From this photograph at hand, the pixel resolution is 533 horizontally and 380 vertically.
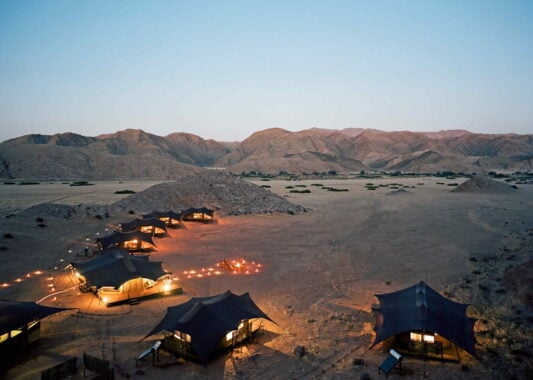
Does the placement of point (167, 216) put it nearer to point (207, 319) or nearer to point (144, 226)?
point (144, 226)

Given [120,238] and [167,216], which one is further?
[167,216]

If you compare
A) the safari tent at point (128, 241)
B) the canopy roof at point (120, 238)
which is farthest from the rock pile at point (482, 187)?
the canopy roof at point (120, 238)

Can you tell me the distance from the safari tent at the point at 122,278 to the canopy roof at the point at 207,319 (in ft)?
13.8

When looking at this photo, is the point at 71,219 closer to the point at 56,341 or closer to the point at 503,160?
the point at 56,341

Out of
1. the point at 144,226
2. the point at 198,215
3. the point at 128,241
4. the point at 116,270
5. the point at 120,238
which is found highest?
the point at 116,270

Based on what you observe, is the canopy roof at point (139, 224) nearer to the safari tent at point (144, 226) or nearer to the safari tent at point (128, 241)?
the safari tent at point (144, 226)

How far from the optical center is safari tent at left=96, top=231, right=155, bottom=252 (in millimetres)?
23547

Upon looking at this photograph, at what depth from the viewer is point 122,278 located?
16125 millimetres

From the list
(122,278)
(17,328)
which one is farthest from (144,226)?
(17,328)

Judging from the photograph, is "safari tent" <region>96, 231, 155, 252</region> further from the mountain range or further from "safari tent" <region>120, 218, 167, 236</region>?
the mountain range

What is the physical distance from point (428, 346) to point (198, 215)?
27.4m

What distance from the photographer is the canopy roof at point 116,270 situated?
16.1 m

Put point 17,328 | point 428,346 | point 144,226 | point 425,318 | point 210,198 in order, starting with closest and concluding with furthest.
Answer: point 17,328, point 428,346, point 425,318, point 144,226, point 210,198

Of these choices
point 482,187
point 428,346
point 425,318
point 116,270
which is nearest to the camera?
point 428,346
